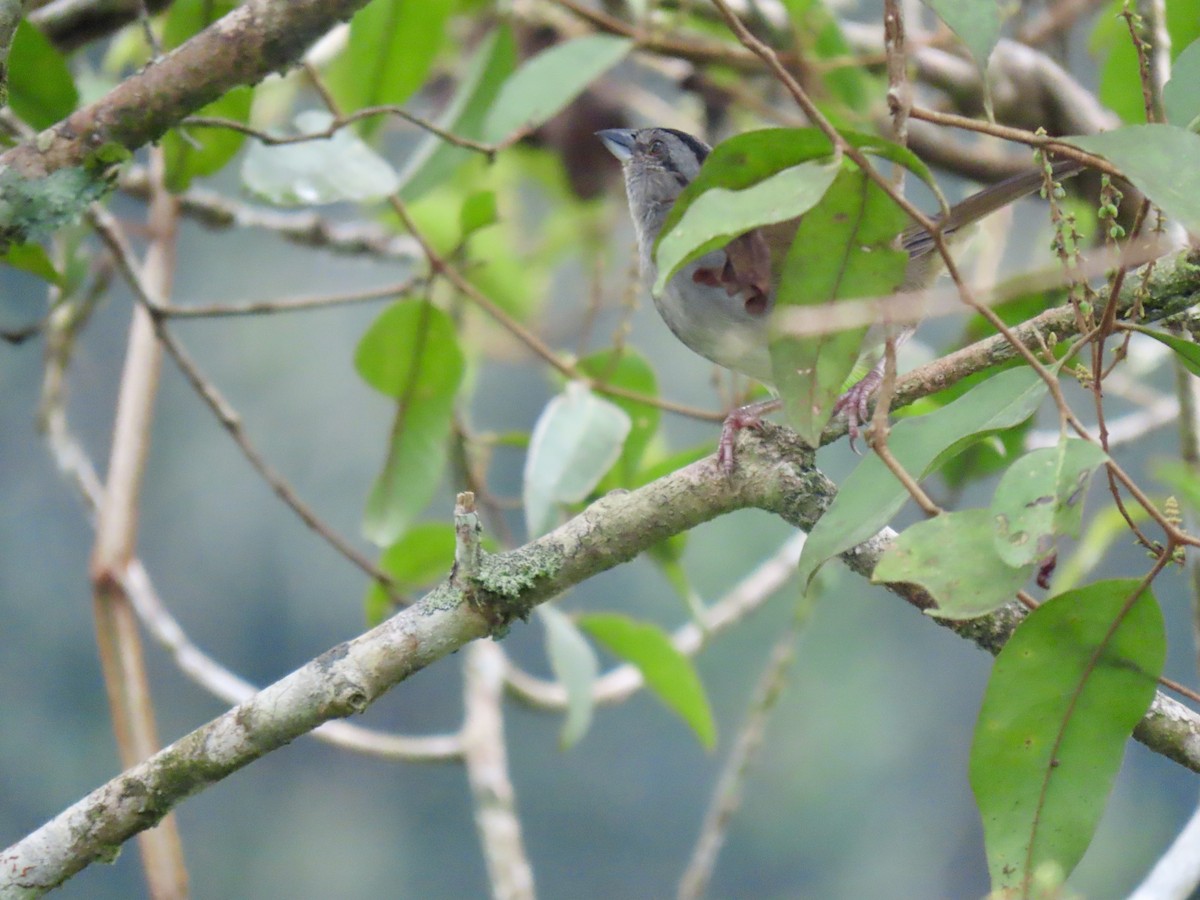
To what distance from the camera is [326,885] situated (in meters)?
6.01

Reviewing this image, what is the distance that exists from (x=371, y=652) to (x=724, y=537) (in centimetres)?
419

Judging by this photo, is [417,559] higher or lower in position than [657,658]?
higher

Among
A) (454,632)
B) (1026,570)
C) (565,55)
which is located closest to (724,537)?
(565,55)

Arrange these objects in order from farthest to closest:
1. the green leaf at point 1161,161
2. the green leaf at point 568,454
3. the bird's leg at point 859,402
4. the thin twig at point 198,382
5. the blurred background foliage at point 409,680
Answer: the blurred background foliage at point 409,680, the thin twig at point 198,382, the green leaf at point 568,454, the bird's leg at point 859,402, the green leaf at point 1161,161

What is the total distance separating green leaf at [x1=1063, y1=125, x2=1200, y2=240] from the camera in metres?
0.85

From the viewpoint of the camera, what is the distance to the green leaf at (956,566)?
2.93ft

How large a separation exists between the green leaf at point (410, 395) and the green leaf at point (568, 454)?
28 centimetres

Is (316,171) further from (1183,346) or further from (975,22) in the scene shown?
(1183,346)

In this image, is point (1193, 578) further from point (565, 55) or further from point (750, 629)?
point (750, 629)

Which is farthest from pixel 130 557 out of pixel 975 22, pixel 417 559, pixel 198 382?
pixel 975 22

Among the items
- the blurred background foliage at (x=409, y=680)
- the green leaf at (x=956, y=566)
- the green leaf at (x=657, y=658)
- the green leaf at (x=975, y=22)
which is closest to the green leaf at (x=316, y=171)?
the green leaf at (x=657, y=658)

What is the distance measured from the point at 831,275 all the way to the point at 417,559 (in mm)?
1452

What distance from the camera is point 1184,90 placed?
1090 mm

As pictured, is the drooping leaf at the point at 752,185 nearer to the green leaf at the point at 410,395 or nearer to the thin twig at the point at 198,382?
the green leaf at the point at 410,395
